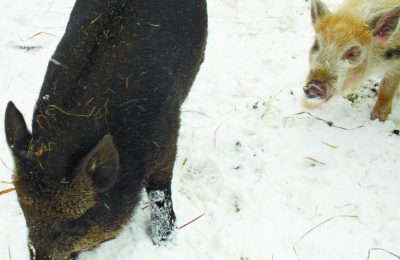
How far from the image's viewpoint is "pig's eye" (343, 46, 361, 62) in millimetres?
3926

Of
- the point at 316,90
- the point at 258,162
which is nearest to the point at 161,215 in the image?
the point at 258,162

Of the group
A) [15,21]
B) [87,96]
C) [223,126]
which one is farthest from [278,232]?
[15,21]

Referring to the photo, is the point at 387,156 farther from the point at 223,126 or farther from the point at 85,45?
the point at 85,45

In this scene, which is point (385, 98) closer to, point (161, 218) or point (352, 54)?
point (352, 54)

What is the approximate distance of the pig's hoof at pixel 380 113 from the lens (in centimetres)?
455

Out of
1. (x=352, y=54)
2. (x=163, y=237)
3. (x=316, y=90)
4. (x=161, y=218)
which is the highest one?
(x=352, y=54)

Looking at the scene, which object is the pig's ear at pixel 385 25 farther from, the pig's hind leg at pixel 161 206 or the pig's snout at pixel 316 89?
the pig's hind leg at pixel 161 206

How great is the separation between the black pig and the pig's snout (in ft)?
3.46

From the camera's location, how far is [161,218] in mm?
3537

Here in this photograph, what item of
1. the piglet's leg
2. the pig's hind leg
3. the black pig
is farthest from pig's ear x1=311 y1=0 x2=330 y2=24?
the pig's hind leg

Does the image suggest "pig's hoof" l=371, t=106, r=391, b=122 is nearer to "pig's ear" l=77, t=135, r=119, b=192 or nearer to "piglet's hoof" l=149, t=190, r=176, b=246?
"piglet's hoof" l=149, t=190, r=176, b=246

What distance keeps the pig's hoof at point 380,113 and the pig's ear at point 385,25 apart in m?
0.83

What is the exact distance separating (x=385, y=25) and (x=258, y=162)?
163 cm

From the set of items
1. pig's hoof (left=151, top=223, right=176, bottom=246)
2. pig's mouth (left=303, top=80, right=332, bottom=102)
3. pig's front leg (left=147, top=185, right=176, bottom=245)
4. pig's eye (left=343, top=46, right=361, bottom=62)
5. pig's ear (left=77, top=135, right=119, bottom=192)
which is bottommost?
pig's hoof (left=151, top=223, right=176, bottom=246)
